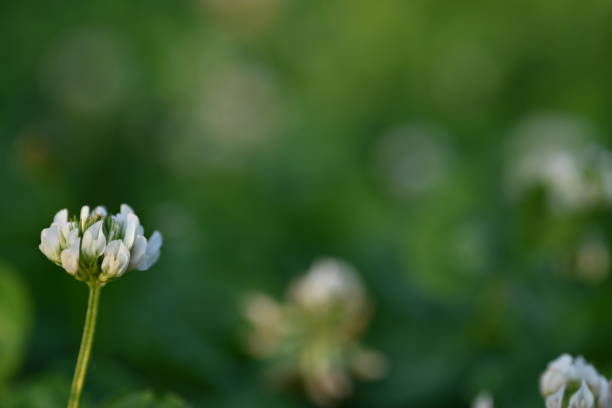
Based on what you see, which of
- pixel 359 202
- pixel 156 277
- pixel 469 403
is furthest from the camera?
pixel 359 202

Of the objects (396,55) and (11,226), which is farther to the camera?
(396,55)

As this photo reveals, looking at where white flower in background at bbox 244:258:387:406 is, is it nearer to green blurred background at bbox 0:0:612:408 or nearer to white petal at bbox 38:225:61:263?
green blurred background at bbox 0:0:612:408

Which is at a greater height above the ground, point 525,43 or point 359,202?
point 525,43

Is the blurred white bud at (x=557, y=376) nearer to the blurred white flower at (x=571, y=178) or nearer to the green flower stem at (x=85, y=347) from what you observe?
the green flower stem at (x=85, y=347)

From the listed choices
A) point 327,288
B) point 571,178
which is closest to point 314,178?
point 327,288

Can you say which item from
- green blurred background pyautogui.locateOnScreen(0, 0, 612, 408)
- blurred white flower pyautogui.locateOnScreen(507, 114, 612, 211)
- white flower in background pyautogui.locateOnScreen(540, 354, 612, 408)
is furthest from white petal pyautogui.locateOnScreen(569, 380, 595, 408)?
blurred white flower pyautogui.locateOnScreen(507, 114, 612, 211)

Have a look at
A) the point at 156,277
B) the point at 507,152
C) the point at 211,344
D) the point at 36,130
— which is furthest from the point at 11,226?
the point at 507,152

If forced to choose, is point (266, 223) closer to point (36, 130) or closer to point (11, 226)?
point (11, 226)

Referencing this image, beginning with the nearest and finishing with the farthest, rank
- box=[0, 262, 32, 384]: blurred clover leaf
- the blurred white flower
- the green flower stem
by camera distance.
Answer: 1. the green flower stem
2. box=[0, 262, 32, 384]: blurred clover leaf
3. the blurred white flower
